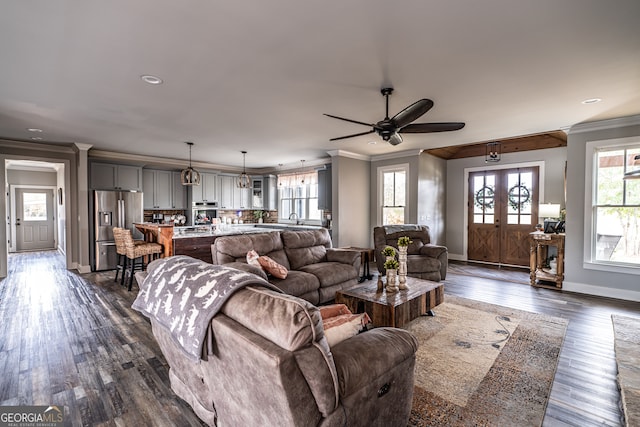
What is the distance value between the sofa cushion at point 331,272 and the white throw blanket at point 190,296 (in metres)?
2.27

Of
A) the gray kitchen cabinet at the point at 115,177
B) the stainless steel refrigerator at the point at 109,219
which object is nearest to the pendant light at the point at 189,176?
the stainless steel refrigerator at the point at 109,219

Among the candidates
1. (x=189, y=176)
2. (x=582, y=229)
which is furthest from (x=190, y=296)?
(x=582, y=229)

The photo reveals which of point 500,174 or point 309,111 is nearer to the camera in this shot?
point 309,111

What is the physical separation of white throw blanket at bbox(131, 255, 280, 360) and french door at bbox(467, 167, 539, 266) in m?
6.86

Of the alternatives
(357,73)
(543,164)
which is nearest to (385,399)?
(357,73)

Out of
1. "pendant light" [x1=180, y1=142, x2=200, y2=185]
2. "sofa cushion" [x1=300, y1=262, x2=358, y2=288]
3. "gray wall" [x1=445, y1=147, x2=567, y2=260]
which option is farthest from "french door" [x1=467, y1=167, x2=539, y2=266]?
"pendant light" [x1=180, y1=142, x2=200, y2=185]

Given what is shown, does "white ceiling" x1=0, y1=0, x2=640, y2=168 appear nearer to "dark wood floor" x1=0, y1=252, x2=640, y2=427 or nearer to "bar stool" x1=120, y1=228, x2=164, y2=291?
"bar stool" x1=120, y1=228, x2=164, y2=291

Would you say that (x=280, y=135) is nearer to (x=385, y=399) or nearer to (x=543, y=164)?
(x=385, y=399)

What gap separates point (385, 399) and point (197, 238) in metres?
4.22

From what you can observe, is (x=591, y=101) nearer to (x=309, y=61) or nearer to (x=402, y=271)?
(x=402, y=271)

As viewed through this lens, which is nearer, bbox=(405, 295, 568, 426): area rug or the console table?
bbox=(405, 295, 568, 426): area rug

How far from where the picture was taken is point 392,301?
2.88 metres

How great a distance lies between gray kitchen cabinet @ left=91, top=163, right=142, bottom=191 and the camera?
20.9ft

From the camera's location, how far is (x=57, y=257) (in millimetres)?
7809
